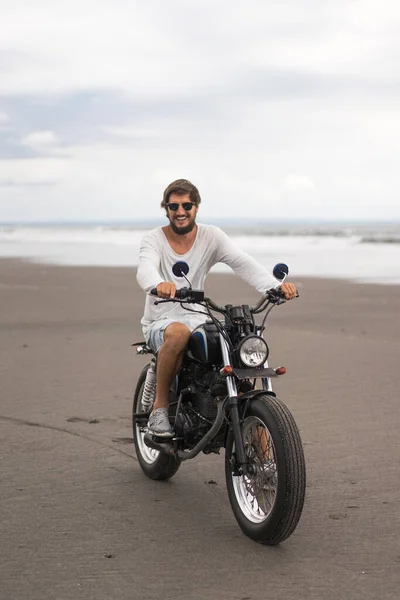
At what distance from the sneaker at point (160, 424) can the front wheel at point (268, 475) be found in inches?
21.4

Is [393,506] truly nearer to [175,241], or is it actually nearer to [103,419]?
[175,241]

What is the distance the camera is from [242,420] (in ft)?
15.8

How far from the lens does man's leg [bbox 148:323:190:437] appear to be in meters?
5.21

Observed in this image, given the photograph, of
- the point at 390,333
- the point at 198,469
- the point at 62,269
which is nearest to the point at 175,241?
the point at 198,469

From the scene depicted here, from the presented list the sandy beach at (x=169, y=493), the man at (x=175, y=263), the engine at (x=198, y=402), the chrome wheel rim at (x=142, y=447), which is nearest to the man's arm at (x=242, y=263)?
the man at (x=175, y=263)

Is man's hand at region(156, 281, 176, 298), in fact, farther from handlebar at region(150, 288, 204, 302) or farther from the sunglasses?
the sunglasses

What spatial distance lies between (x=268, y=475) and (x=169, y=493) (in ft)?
3.74

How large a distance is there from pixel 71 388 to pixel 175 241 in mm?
3670

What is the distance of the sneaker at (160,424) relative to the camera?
17.6ft

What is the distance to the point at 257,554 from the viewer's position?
14.8 ft

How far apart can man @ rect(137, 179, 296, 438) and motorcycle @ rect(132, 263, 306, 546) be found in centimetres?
10

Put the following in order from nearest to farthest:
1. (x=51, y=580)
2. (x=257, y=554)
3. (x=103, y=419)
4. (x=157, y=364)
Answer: (x=51, y=580), (x=257, y=554), (x=157, y=364), (x=103, y=419)

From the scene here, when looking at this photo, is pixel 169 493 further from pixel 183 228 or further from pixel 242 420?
pixel 183 228

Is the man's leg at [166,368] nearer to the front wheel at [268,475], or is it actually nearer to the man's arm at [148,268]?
the man's arm at [148,268]
